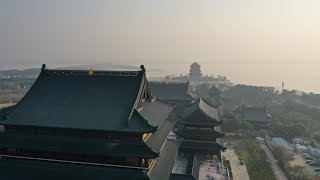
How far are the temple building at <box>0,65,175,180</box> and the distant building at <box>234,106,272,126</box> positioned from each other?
45116 millimetres

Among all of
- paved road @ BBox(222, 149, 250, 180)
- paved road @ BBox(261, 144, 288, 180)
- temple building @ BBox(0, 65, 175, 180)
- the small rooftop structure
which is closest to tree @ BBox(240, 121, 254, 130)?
the small rooftop structure

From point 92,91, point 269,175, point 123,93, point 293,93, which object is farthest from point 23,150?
point 293,93

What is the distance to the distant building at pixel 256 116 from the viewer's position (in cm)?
6438

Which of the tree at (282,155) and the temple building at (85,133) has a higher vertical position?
the temple building at (85,133)

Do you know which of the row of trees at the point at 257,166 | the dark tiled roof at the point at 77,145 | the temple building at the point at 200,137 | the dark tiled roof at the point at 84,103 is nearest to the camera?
the dark tiled roof at the point at 77,145

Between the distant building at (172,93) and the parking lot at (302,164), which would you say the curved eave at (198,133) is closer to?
the parking lot at (302,164)

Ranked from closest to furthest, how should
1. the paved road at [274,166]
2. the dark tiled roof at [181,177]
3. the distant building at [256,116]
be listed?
the dark tiled roof at [181,177]
the paved road at [274,166]
the distant building at [256,116]

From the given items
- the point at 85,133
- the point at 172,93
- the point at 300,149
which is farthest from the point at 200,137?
the point at 172,93

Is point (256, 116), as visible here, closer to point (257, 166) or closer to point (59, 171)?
point (257, 166)

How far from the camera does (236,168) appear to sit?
39.8 m

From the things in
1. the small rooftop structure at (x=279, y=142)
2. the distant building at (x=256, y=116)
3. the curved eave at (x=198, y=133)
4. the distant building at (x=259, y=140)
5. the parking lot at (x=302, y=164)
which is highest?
the curved eave at (x=198, y=133)

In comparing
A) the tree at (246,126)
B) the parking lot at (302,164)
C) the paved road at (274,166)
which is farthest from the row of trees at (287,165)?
the tree at (246,126)

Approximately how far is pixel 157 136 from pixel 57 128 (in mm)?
6702

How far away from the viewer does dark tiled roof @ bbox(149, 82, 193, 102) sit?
59.8 meters
